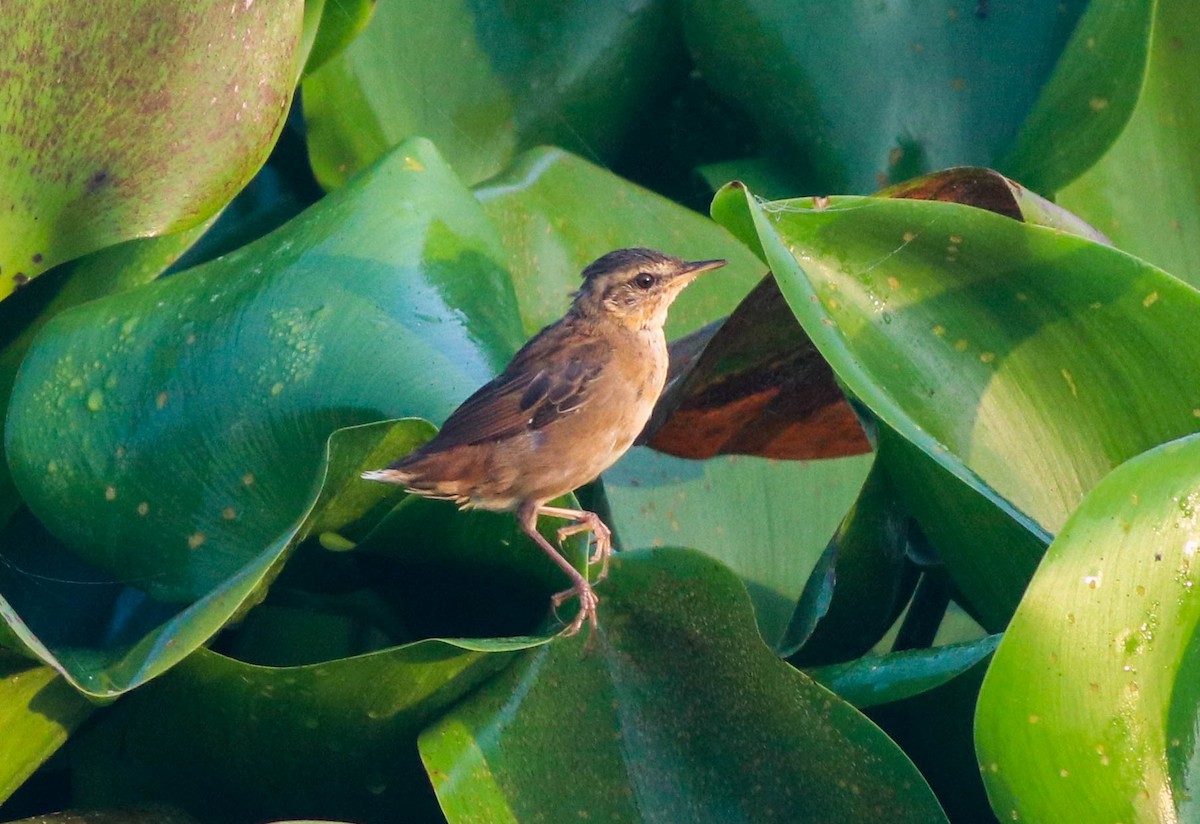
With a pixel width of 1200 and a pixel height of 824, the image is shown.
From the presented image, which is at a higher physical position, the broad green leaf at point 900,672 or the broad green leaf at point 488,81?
the broad green leaf at point 488,81

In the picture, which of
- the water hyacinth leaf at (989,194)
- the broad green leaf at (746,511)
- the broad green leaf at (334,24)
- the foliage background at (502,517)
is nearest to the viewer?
the foliage background at (502,517)

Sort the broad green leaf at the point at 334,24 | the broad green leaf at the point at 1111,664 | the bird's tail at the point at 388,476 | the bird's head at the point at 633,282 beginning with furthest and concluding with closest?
the bird's head at the point at 633,282 < the broad green leaf at the point at 334,24 < the bird's tail at the point at 388,476 < the broad green leaf at the point at 1111,664

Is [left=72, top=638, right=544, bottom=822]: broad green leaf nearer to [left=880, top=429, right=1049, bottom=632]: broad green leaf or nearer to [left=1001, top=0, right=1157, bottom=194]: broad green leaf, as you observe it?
[left=880, top=429, right=1049, bottom=632]: broad green leaf

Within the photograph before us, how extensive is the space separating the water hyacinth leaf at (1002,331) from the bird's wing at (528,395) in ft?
1.70

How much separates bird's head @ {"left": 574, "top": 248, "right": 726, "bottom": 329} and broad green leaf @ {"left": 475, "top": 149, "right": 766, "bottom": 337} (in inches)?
3.5

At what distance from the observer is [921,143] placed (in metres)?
2.78

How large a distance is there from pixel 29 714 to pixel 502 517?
699 mm

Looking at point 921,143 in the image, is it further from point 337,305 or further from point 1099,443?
point 337,305

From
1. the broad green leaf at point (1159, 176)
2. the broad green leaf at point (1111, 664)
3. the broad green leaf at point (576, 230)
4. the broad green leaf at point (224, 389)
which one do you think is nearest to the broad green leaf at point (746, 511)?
the broad green leaf at point (576, 230)

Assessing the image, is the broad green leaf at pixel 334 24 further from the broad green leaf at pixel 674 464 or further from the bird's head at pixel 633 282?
the bird's head at pixel 633 282

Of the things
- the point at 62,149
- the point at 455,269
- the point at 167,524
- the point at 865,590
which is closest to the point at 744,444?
the point at 865,590

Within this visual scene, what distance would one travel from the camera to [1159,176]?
2777 mm

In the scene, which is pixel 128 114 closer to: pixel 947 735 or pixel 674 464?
pixel 674 464

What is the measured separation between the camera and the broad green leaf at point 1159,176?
2.75 metres
